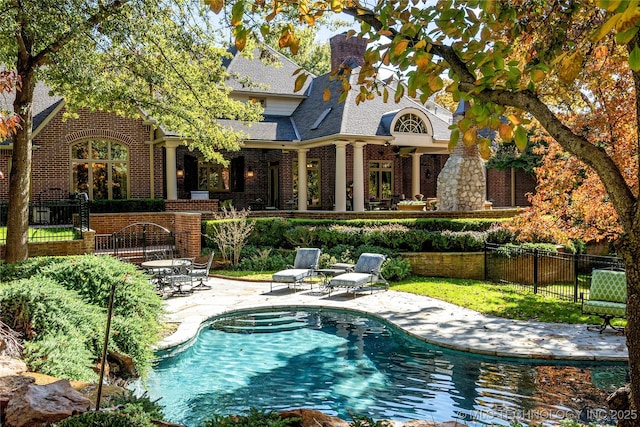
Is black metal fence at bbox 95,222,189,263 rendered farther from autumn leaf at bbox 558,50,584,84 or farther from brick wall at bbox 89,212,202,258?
autumn leaf at bbox 558,50,584,84

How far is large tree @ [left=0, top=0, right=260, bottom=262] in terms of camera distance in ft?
33.4

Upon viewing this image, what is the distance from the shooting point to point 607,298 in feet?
32.5

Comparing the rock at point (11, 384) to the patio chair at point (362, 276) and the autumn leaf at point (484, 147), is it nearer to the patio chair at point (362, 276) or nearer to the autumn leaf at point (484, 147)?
the autumn leaf at point (484, 147)

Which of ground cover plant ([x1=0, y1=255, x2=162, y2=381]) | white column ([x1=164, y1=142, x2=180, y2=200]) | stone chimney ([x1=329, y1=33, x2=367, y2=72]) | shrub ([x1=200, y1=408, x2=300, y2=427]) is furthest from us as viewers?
stone chimney ([x1=329, y1=33, x2=367, y2=72])

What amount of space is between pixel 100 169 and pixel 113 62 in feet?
33.9

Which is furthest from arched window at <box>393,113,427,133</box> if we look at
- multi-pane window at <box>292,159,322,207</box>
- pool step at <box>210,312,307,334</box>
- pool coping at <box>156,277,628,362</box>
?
pool step at <box>210,312,307,334</box>

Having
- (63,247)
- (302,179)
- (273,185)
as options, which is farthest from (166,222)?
(273,185)

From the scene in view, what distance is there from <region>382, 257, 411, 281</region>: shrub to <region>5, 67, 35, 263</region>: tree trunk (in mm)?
9583

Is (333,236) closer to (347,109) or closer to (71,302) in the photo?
(347,109)

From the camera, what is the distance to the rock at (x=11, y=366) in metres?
5.50

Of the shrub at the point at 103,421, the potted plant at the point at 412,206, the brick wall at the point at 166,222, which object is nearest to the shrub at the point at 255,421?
the shrub at the point at 103,421

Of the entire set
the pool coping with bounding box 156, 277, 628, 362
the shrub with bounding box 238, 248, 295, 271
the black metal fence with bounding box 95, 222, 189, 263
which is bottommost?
the pool coping with bounding box 156, 277, 628, 362

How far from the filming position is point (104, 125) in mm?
21312

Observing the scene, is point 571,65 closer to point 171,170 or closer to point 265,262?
point 265,262
